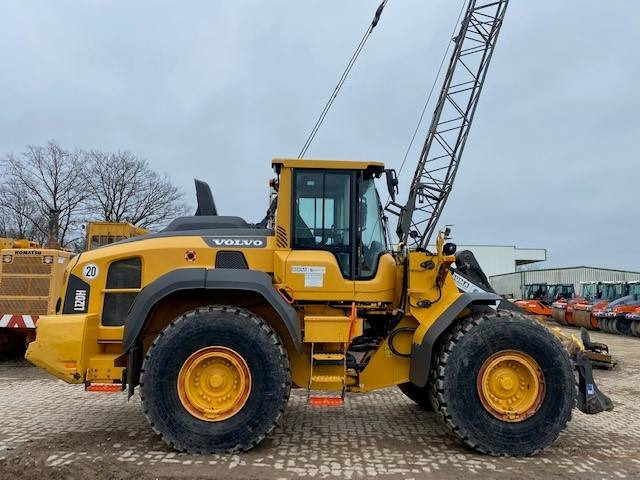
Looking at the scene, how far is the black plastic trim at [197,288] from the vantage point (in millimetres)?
4996

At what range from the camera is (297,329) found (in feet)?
16.5

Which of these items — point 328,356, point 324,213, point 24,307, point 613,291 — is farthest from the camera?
point 613,291

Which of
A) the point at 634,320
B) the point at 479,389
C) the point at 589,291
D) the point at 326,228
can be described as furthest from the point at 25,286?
the point at 589,291

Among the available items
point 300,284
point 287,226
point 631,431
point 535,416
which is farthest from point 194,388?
point 631,431

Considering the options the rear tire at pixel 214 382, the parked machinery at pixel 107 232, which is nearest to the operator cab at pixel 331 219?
the rear tire at pixel 214 382

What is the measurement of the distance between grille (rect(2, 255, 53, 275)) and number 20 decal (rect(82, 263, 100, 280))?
564cm

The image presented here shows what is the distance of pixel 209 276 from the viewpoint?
508cm

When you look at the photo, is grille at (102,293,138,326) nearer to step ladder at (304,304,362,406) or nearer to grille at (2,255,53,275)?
step ladder at (304,304,362,406)

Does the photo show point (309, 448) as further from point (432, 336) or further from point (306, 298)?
point (432, 336)

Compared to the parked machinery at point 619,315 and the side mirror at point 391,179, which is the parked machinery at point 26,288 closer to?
the side mirror at point 391,179

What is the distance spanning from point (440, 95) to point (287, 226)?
1790cm

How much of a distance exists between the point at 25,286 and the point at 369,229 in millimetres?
7613

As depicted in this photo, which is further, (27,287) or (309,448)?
(27,287)

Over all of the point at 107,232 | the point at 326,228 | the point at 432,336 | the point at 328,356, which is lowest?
the point at 328,356
